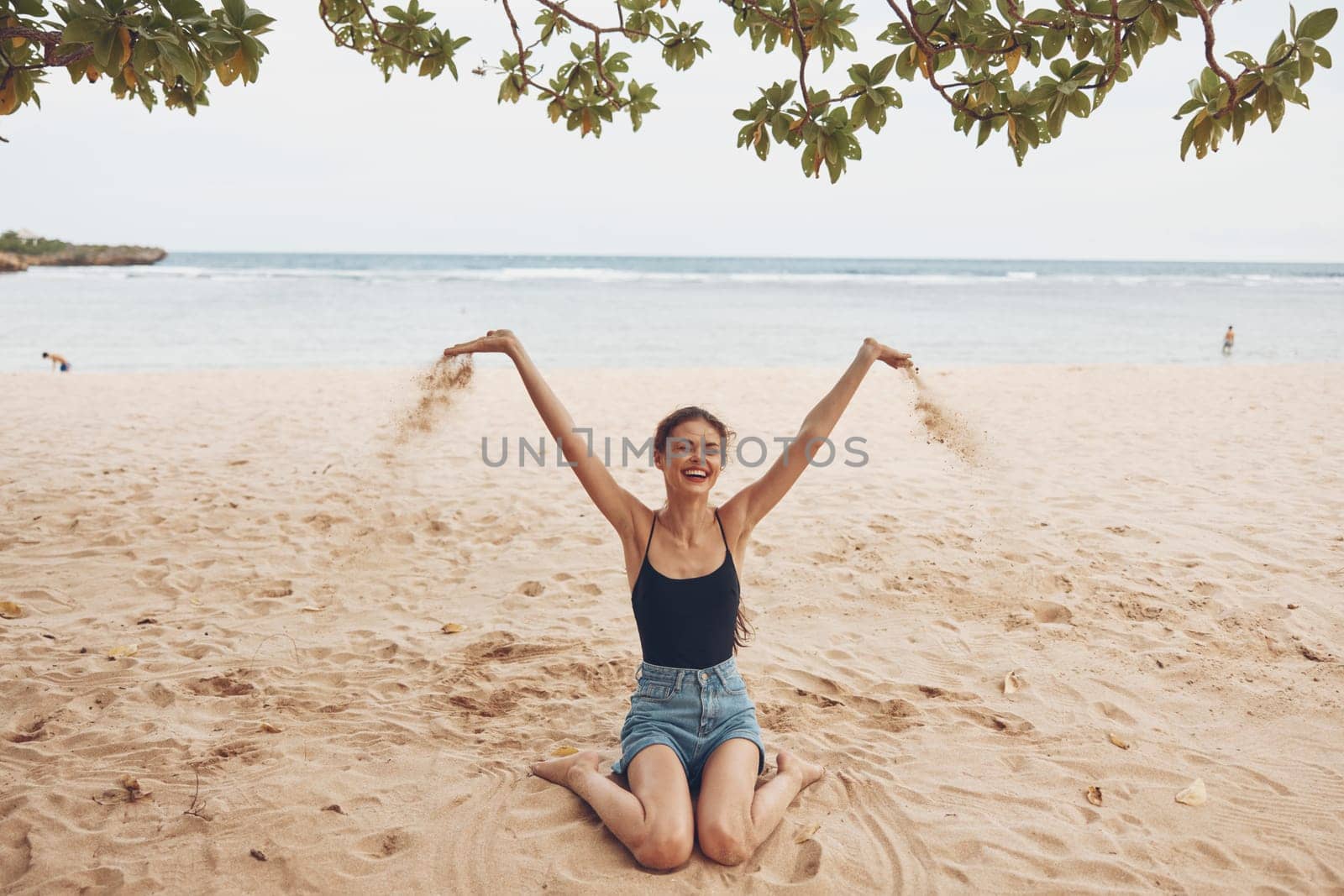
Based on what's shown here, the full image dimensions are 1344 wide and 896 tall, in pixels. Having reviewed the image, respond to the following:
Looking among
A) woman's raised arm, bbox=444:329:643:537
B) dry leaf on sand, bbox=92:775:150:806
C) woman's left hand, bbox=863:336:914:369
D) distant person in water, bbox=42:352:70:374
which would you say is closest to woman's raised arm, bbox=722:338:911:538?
woman's left hand, bbox=863:336:914:369

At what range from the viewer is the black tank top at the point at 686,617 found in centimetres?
308

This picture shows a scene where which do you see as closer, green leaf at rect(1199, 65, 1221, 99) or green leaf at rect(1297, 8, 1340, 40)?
green leaf at rect(1297, 8, 1340, 40)

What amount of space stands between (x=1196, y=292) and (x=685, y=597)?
4688 centimetres

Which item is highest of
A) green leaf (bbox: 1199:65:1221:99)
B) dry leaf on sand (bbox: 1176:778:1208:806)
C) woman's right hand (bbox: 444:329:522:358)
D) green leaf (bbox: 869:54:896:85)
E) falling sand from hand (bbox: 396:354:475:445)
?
green leaf (bbox: 869:54:896:85)

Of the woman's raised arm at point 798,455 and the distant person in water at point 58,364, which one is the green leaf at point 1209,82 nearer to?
the woman's raised arm at point 798,455

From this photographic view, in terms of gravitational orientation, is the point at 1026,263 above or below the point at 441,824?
above

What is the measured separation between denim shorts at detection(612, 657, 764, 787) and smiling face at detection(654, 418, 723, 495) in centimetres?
65

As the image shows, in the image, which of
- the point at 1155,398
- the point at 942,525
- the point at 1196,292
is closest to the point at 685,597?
the point at 942,525

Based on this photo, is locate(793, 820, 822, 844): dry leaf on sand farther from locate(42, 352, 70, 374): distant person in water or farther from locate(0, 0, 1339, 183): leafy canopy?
locate(42, 352, 70, 374): distant person in water

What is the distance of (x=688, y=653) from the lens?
3082 mm

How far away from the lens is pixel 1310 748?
3.43 meters

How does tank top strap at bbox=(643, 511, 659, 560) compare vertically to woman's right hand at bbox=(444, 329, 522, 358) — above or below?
below

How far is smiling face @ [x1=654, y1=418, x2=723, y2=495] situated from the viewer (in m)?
3.14

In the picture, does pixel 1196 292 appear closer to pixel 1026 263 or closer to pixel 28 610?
pixel 1026 263
